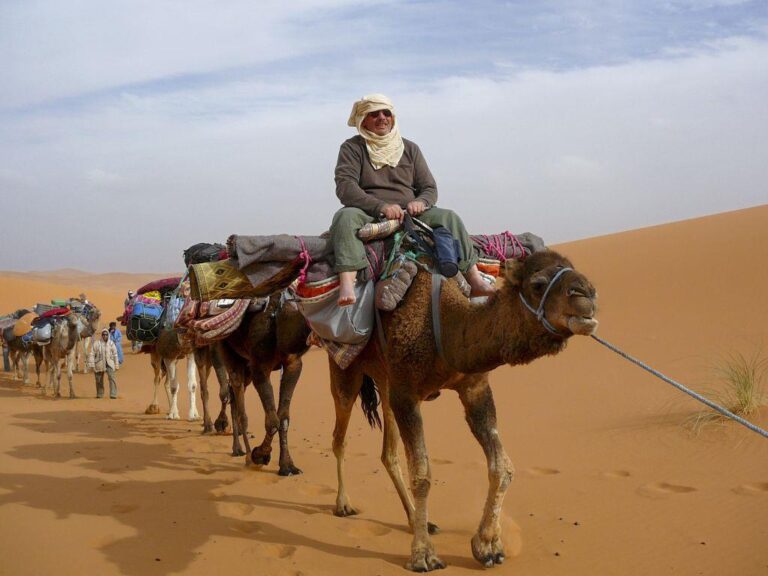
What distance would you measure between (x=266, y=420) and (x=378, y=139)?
3864mm

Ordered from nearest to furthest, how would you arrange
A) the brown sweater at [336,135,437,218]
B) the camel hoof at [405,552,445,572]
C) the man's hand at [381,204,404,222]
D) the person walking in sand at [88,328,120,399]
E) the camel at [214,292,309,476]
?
the camel hoof at [405,552,445,572] < the man's hand at [381,204,404,222] < the brown sweater at [336,135,437,218] < the camel at [214,292,309,476] < the person walking in sand at [88,328,120,399]

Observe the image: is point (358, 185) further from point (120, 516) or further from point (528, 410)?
point (528, 410)

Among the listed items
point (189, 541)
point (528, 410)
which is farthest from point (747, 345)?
point (189, 541)

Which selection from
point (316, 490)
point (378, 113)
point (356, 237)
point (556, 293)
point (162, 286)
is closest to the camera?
point (556, 293)

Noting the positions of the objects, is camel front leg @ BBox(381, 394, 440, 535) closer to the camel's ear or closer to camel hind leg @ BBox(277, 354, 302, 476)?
camel hind leg @ BBox(277, 354, 302, 476)

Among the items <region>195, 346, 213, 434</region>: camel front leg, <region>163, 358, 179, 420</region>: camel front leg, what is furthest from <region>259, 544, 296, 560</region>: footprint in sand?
<region>163, 358, 179, 420</region>: camel front leg

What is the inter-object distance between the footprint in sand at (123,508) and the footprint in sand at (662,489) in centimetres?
454

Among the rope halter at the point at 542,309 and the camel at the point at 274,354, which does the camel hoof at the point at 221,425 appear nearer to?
the camel at the point at 274,354

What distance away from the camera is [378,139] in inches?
238

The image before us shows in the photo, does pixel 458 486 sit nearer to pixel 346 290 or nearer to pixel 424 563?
pixel 424 563

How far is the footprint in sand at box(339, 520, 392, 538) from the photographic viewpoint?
6.13m

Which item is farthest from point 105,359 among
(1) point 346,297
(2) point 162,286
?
(1) point 346,297

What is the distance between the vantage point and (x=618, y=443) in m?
8.12

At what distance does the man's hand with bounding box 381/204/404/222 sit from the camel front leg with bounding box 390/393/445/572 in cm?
131
